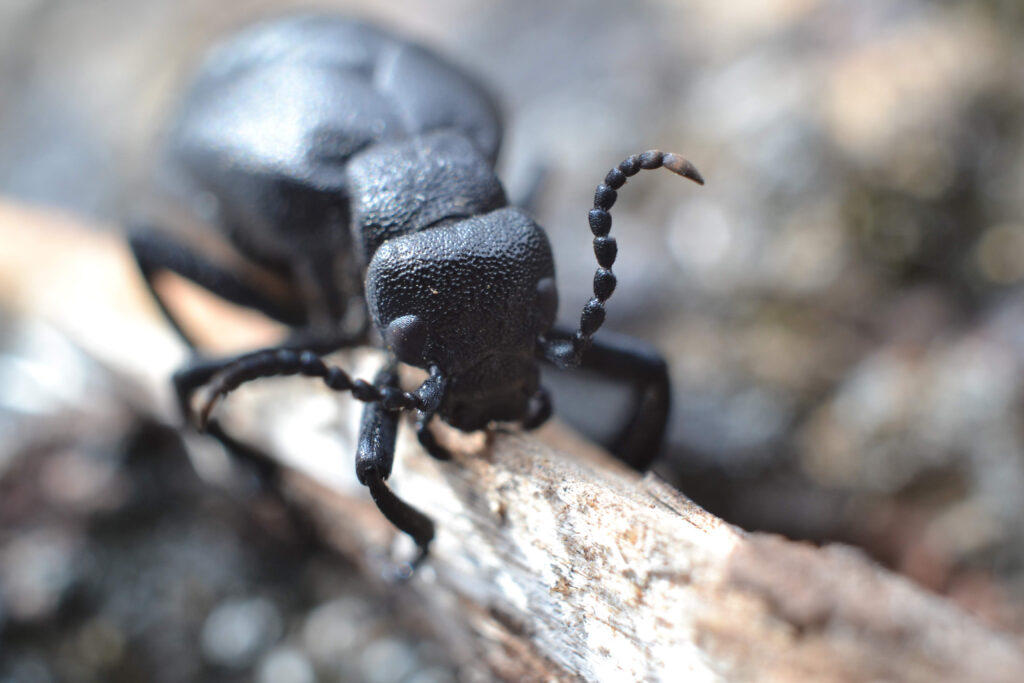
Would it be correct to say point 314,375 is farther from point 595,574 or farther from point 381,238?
point 595,574

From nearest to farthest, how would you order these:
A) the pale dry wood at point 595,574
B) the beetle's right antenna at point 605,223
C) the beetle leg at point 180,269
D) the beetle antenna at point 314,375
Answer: the pale dry wood at point 595,574
the beetle's right antenna at point 605,223
the beetle antenna at point 314,375
the beetle leg at point 180,269

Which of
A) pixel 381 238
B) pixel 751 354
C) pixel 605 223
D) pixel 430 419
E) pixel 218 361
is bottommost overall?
pixel 218 361

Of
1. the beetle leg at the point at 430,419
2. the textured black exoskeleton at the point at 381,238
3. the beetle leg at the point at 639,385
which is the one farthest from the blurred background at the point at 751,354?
the beetle leg at the point at 639,385

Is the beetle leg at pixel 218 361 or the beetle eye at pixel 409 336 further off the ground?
the beetle eye at pixel 409 336

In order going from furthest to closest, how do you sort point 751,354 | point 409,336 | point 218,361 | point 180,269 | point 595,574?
1. point 751,354
2. point 180,269
3. point 218,361
4. point 409,336
5. point 595,574

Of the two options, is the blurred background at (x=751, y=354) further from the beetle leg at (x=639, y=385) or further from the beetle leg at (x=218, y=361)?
the beetle leg at (x=639, y=385)

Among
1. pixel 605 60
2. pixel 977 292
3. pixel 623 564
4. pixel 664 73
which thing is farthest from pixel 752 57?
pixel 623 564

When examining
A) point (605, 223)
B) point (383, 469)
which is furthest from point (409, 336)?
point (605, 223)

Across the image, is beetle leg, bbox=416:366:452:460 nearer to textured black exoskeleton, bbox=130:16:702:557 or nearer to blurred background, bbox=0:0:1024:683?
textured black exoskeleton, bbox=130:16:702:557
